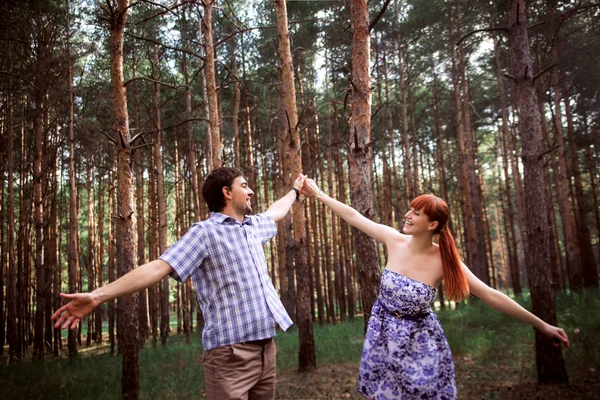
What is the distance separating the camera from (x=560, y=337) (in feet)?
9.39

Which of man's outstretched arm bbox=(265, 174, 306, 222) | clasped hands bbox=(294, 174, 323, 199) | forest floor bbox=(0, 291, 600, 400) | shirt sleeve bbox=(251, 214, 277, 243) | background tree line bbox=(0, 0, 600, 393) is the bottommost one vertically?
forest floor bbox=(0, 291, 600, 400)

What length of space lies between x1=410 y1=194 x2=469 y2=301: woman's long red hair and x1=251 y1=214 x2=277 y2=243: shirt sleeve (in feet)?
3.52

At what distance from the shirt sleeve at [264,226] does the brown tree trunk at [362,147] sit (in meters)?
2.46

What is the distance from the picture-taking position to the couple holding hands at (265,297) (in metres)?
2.34

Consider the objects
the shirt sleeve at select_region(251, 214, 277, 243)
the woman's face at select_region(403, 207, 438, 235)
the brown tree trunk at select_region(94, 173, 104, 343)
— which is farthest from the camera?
the brown tree trunk at select_region(94, 173, 104, 343)

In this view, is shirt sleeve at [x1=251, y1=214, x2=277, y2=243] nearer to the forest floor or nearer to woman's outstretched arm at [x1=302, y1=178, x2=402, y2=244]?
woman's outstretched arm at [x1=302, y1=178, x2=402, y2=244]

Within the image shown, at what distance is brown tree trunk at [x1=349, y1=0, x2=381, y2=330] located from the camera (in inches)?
207

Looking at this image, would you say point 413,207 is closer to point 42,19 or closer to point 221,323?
point 221,323

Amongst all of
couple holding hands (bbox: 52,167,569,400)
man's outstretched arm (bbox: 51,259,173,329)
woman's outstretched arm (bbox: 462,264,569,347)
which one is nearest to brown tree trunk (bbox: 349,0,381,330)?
couple holding hands (bbox: 52,167,569,400)

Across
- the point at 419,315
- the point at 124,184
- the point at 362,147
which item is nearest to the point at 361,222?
the point at 419,315

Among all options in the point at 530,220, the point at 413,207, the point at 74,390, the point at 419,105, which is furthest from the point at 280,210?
the point at 419,105

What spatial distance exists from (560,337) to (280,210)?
7.20ft

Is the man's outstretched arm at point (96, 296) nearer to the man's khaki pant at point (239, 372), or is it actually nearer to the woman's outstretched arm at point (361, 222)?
the man's khaki pant at point (239, 372)

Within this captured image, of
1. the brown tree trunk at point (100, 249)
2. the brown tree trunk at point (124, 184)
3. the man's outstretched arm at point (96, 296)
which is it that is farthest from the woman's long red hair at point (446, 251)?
the brown tree trunk at point (100, 249)
